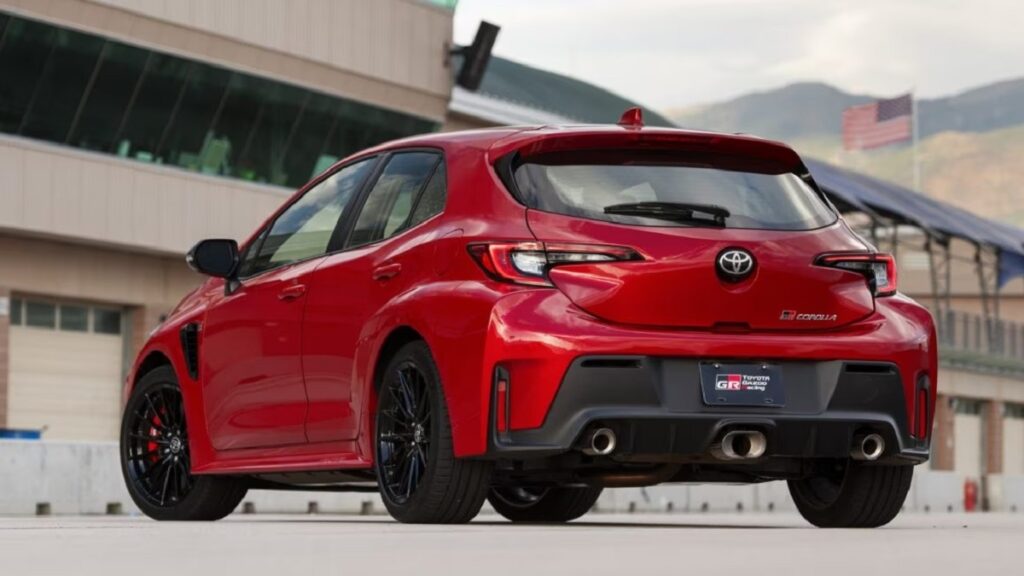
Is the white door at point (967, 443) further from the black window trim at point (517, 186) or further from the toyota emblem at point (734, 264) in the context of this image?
the toyota emblem at point (734, 264)

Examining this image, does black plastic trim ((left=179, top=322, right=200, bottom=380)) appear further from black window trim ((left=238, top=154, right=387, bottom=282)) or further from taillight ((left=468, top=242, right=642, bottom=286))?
taillight ((left=468, top=242, right=642, bottom=286))

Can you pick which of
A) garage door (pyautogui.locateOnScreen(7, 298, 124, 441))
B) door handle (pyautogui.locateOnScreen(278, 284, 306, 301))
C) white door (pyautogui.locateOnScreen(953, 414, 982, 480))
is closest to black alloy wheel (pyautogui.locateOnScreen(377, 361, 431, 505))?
door handle (pyautogui.locateOnScreen(278, 284, 306, 301))

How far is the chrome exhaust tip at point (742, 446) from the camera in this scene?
8.97 m

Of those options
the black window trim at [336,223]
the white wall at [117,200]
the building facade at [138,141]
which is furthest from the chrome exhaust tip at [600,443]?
the white wall at [117,200]

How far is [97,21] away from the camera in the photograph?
35.2 m

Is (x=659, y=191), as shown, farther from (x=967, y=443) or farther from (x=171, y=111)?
(x=967, y=443)

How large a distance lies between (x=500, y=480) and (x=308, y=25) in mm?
31558

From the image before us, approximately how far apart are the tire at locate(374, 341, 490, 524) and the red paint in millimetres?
103

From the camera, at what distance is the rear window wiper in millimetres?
9180

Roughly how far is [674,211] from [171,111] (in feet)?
94.7

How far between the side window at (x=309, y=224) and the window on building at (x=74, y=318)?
28.1m

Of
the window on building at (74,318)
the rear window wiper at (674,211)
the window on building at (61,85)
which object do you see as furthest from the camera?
the window on building at (74,318)

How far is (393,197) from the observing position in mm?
10078

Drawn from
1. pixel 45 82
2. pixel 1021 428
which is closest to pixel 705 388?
pixel 45 82
